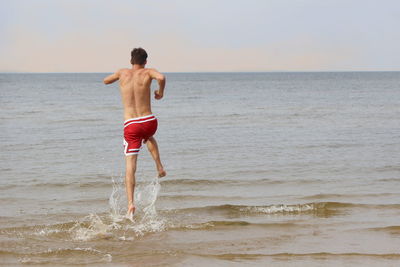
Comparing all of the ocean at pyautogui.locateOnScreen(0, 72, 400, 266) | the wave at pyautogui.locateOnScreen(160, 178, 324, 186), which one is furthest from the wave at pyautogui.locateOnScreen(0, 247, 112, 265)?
the wave at pyautogui.locateOnScreen(160, 178, 324, 186)

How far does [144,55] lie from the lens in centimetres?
751

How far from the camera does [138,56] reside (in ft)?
24.6

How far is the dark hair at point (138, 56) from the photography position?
24.6ft

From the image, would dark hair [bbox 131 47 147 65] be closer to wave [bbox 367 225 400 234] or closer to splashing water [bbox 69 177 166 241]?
splashing water [bbox 69 177 166 241]

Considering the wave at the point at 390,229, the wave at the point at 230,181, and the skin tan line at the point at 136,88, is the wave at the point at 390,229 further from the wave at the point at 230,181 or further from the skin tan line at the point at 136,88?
the wave at the point at 230,181

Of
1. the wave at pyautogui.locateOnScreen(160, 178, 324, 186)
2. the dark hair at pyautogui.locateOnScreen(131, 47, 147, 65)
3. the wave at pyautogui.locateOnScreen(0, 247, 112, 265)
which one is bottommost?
the wave at pyautogui.locateOnScreen(0, 247, 112, 265)

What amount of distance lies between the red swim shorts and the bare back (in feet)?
0.24

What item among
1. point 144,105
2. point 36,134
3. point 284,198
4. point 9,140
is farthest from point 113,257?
point 36,134

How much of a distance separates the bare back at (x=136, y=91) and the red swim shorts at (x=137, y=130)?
2.9 inches

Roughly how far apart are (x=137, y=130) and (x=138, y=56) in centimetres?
91

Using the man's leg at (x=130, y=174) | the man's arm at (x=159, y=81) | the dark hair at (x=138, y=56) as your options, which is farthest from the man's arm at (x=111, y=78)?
the man's leg at (x=130, y=174)

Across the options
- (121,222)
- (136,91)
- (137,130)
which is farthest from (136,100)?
(121,222)

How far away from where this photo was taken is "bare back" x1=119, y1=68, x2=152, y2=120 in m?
7.50

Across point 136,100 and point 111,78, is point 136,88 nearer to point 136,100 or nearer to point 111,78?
point 136,100
